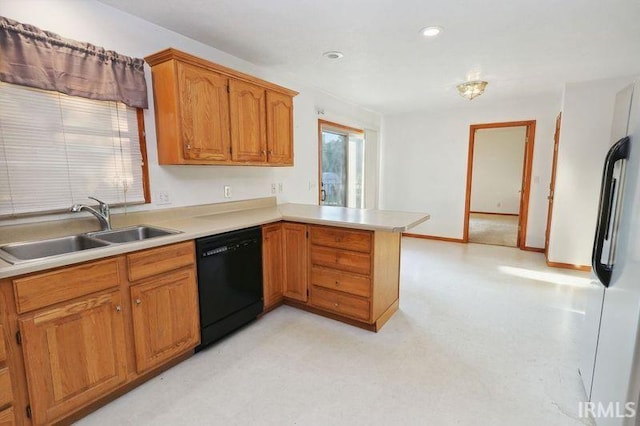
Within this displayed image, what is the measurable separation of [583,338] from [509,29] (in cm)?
227

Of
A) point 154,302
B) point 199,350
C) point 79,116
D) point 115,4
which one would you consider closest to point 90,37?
point 115,4

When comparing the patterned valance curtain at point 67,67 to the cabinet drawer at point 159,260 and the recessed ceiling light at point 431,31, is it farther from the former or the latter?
the recessed ceiling light at point 431,31

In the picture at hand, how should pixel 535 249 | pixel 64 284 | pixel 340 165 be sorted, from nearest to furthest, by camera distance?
1. pixel 64 284
2. pixel 535 249
3. pixel 340 165

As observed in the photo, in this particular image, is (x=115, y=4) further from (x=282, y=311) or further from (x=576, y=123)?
(x=576, y=123)

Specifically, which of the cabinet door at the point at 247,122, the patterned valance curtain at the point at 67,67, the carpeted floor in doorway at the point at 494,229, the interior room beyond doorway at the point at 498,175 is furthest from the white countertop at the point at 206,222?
the interior room beyond doorway at the point at 498,175

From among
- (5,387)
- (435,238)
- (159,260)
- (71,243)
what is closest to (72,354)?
(5,387)

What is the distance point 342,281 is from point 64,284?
5.94 feet

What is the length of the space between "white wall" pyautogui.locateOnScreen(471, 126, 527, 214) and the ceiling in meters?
4.85

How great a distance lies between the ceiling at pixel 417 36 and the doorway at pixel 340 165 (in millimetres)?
968

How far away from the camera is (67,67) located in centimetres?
189

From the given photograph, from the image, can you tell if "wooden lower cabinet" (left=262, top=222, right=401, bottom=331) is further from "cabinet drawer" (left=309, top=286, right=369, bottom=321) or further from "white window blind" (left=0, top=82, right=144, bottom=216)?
"white window blind" (left=0, top=82, right=144, bottom=216)

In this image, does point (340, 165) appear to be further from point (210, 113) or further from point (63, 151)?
point (63, 151)

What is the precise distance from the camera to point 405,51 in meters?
2.81

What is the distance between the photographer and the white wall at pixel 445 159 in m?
4.75
